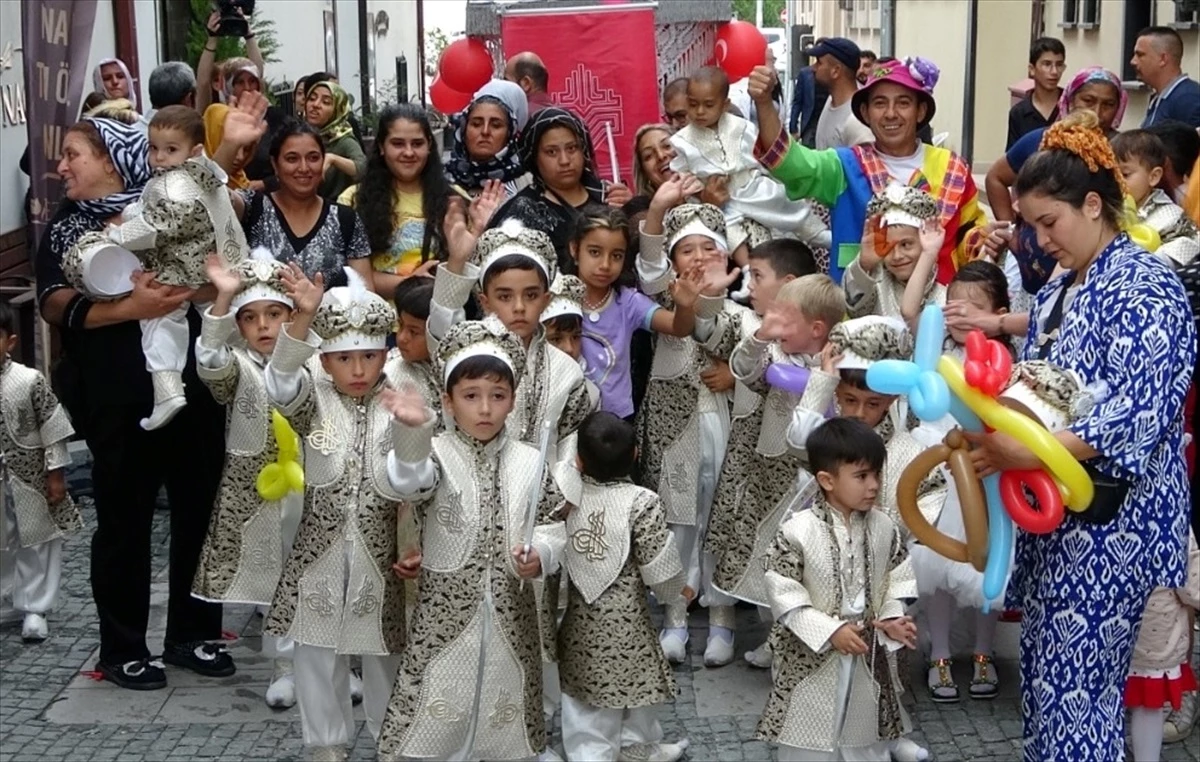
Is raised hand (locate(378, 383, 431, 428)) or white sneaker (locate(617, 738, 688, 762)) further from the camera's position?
white sneaker (locate(617, 738, 688, 762))

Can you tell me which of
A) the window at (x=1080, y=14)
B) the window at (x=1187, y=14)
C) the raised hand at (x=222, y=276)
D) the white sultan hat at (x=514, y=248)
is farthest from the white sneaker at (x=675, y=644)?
the window at (x=1080, y=14)

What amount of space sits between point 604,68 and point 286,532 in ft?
13.5

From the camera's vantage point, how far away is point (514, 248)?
5.86m

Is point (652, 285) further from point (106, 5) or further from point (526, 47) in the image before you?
point (106, 5)

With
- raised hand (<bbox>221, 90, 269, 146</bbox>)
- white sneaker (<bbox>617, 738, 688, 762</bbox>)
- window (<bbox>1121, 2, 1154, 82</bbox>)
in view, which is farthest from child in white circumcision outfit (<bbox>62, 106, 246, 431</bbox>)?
window (<bbox>1121, 2, 1154, 82</bbox>)

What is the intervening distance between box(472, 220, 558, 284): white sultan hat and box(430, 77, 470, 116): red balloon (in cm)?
569

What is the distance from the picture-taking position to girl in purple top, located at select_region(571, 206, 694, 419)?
641 cm

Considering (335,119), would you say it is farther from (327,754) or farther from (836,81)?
(327,754)

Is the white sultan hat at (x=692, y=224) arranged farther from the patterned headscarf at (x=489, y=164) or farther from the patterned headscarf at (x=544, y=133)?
the patterned headscarf at (x=489, y=164)

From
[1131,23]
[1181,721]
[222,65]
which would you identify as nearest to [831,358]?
[1181,721]

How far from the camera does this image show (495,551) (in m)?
5.07

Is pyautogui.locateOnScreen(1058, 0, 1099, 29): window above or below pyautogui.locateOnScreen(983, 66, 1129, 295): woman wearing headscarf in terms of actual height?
above

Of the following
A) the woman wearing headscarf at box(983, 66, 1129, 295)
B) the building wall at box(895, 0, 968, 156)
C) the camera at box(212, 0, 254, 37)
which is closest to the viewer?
the woman wearing headscarf at box(983, 66, 1129, 295)

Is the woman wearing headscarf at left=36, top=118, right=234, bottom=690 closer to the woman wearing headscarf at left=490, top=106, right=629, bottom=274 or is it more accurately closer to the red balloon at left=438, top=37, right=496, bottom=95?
the woman wearing headscarf at left=490, top=106, right=629, bottom=274
